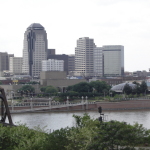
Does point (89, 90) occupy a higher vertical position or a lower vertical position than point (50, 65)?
lower

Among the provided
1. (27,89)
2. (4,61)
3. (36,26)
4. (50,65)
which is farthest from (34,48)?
(27,89)

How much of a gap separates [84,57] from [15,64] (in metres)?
27.8

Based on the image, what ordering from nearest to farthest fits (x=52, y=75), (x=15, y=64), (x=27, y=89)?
(x=27, y=89) < (x=52, y=75) < (x=15, y=64)

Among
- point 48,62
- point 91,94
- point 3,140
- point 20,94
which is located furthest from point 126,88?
point 48,62

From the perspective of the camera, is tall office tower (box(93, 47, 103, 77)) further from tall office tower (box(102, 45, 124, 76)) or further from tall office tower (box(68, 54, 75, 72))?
tall office tower (box(68, 54, 75, 72))

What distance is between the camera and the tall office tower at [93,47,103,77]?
559ft

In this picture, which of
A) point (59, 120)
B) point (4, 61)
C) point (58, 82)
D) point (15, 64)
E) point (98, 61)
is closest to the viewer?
point (59, 120)

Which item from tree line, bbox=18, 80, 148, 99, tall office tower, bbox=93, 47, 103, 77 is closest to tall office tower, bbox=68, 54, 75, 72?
tall office tower, bbox=93, 47, 103, 77

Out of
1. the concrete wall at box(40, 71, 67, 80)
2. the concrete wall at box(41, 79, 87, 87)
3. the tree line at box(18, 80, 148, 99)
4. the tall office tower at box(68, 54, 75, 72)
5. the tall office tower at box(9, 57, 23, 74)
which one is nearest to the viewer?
the tree line at box(18, 80, 148, 99)

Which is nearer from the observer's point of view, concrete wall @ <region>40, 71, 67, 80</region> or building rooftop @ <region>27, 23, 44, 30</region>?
concrete wall @ <region>40, 71, 67, 80</region>

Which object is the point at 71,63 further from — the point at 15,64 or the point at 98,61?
the point at 15,64

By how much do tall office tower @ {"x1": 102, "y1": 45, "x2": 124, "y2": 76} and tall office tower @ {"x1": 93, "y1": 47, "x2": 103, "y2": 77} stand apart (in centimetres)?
195

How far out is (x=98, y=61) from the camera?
6801 inches

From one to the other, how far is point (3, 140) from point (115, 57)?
15108cm
